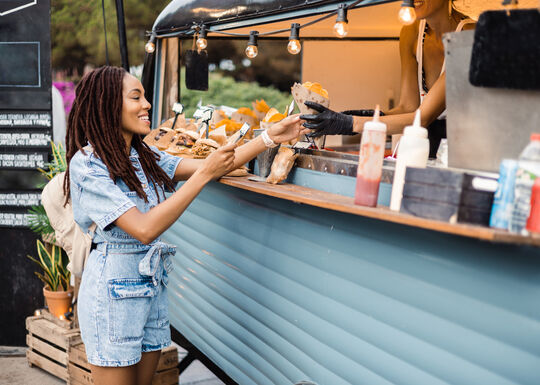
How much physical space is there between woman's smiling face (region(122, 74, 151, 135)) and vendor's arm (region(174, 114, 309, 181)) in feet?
1.42

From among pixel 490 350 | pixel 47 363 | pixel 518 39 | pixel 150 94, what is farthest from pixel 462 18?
pixel 47 363

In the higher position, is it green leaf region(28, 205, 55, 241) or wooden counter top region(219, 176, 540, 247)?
wooden counter top region(219, 176, 540, 247)

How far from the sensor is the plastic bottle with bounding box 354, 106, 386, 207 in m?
1.96

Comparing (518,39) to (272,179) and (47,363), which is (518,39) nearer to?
(272,179)

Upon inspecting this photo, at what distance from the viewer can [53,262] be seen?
4898mm

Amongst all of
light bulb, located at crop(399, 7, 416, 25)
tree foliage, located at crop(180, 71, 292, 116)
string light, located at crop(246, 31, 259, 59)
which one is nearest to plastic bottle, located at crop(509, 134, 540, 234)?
light bulb, located at crop(399, 7, 416, 25)

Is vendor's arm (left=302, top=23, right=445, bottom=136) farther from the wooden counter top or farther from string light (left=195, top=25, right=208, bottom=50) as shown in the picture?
string light (left=195, top=25, right=208, bottom=50)

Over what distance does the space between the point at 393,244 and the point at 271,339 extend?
1.20 m

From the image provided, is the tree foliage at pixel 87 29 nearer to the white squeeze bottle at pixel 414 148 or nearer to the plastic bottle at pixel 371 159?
the plastic bottle at pixel 371 159

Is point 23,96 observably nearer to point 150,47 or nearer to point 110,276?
point 150,47

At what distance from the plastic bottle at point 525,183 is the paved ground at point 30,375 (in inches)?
145

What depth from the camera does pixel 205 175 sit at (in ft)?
8.48

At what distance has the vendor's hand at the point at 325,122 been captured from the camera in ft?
8.79

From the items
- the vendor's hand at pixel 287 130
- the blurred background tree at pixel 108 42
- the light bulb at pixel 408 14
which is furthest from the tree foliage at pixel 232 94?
the light bulb at pixel 408 14
